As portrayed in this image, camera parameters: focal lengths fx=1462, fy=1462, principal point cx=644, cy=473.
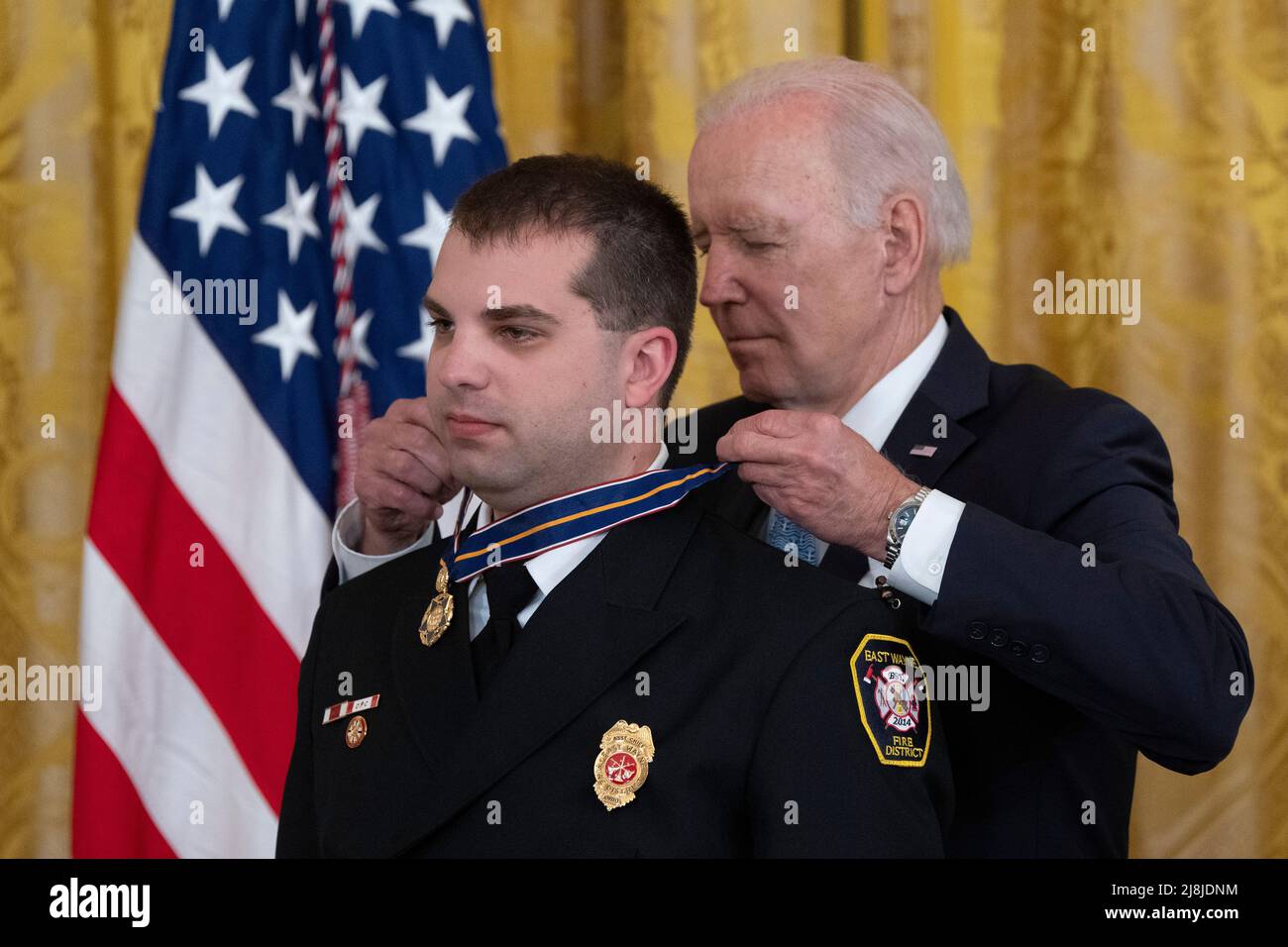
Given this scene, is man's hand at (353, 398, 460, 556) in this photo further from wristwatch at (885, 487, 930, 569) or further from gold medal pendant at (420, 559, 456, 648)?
wristwatch at (885, 487, 930, 569)

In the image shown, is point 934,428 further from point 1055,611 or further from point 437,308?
point 437,308

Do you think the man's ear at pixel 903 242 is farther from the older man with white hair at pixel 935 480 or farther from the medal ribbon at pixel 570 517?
the medal ribbon at pixel 570 517

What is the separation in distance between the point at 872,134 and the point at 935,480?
506 millimetres

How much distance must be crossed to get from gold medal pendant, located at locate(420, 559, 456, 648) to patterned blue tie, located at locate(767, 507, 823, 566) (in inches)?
20.0

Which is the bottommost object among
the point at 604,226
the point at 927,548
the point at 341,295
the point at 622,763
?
the point at 622,763

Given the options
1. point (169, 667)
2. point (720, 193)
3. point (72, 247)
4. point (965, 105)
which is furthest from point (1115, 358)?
point (72, 247)

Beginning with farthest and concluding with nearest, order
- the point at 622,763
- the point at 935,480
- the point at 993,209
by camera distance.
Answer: the point at 993,209 < the point at 935,480 < the point at 622,763

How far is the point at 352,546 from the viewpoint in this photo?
228 centimetres

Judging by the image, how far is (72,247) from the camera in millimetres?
3150

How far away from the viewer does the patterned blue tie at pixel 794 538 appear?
2008 mm

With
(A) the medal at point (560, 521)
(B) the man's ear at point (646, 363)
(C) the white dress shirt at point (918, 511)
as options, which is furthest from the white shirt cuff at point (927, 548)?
(B) the man's ear at point (646, 363)

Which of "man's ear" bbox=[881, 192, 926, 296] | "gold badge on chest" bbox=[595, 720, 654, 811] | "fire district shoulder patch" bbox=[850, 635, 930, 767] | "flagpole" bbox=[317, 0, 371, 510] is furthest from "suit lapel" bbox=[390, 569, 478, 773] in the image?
"flagpole" bbox=[317, 0, 371, 510]

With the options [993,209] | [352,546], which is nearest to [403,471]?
[352,546]

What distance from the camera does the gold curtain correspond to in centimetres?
297
